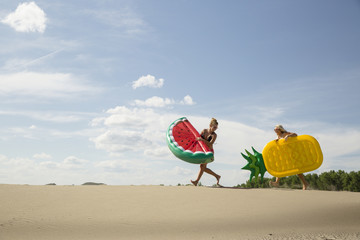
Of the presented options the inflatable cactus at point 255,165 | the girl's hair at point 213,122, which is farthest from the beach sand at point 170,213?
the girl's hair at point 213,122

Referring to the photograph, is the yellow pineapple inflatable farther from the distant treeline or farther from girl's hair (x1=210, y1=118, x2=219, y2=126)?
the distant treeline

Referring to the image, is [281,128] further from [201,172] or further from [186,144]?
[186,144]

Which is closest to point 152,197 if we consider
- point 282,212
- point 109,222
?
point 109,222

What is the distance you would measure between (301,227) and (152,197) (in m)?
3.44

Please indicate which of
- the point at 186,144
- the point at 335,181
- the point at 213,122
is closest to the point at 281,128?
the point at 213,122

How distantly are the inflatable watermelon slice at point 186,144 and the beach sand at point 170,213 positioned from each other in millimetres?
1304

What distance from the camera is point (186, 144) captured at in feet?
36.6

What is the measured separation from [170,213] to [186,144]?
4.12 metres

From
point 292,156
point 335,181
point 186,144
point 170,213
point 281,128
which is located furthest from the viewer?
point 335,181

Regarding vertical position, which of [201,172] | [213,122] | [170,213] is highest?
[213,122]

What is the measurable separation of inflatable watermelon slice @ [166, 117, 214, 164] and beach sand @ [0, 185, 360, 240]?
1304mm

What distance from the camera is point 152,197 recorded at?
8.34 m

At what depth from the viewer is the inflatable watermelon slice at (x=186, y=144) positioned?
10438 millimetres

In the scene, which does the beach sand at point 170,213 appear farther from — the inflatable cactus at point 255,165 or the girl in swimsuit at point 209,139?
the inflatable cactus at point 255,165
